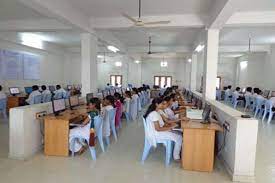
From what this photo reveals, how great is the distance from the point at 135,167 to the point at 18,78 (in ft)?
22.8

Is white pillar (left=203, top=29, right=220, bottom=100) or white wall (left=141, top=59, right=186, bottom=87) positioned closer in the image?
white pillar (left=203, top=29, right=220, bottom=100)

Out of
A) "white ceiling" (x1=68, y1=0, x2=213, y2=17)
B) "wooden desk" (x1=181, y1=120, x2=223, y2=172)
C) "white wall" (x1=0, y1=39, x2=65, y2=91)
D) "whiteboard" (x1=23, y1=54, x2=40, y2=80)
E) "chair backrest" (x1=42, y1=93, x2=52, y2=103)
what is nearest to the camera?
"wooden desk" (x1=181, y1=120, x2=223, y2=172)

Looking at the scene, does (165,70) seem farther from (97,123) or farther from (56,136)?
(56,136)

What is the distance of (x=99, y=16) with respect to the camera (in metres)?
5.46

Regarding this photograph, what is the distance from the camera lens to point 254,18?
15.3ft

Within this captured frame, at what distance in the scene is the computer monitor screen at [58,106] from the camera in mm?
3784

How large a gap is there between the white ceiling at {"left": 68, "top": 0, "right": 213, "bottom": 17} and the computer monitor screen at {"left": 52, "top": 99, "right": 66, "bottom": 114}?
203 centimetres

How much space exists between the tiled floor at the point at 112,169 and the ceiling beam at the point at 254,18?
2660 mm

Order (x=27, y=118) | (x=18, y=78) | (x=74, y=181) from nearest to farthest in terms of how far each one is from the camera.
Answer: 1. (x=74, y=181)
2. (x=27, y=118)
3. (x=18, y=78)

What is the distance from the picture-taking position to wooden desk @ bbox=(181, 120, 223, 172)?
308 centimetres

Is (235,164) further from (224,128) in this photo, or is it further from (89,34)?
(89,34)

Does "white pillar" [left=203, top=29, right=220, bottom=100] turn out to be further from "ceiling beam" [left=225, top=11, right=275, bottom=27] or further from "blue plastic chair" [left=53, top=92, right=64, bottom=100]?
"blue plastic chair" [left=53, top=92, right=64, bottom=100]

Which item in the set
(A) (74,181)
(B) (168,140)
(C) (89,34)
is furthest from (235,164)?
(C) (89,34)

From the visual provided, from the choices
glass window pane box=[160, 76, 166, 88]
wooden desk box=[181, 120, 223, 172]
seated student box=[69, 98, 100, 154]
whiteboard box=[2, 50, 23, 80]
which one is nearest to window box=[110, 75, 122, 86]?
glass window pane box=[160, 76, 166, 88]
